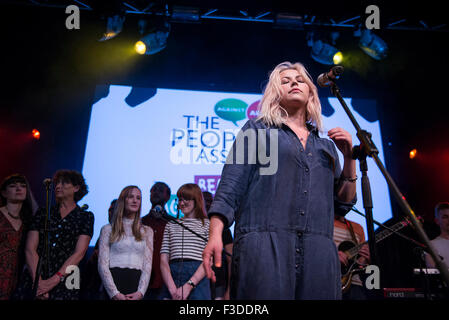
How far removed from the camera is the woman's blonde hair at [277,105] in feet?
5.86

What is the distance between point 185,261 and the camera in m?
3.61

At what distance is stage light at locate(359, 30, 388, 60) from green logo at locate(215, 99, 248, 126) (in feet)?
6.27

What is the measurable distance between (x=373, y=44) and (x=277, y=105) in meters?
4.08

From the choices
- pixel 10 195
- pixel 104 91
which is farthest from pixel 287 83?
pixel 104 91

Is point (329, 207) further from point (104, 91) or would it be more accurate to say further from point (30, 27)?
point (30, 27)

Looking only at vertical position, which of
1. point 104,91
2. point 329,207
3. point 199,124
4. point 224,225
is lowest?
point 224,225

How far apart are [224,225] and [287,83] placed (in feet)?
2.82

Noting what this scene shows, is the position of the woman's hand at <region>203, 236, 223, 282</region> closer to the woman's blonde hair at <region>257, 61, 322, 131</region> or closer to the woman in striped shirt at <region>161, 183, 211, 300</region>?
the woman's blonde hair at <region>257, 61, 322, 131</region>

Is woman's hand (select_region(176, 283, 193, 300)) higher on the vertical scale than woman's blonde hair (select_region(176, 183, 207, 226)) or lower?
lower

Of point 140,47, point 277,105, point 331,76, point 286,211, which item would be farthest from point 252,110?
point 286,211

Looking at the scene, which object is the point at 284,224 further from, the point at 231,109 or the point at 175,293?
the point at 231,109

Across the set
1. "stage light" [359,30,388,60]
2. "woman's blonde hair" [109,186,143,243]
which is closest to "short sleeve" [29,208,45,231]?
"woman's blonde hair" [109,186,143,243]

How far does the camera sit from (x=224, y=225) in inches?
58.7

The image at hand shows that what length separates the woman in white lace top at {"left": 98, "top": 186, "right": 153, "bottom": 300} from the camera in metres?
3.50
